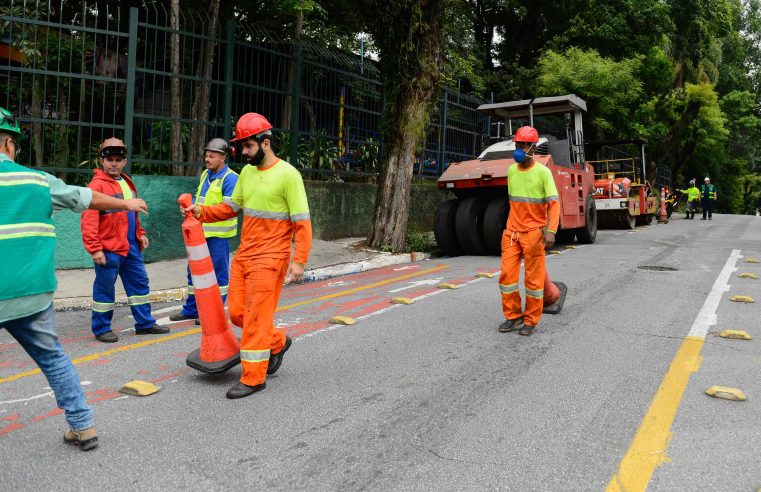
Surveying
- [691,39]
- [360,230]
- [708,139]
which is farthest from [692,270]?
[708,139]

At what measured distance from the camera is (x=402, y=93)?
1218cm

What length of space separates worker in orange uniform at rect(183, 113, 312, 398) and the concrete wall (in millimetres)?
5296

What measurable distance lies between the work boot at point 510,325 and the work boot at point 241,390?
2620mm

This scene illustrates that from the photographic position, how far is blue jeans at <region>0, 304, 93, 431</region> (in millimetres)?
3248

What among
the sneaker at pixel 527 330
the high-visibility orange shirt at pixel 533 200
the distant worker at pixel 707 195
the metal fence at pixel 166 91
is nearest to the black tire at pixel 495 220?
the metal fence at pixel 166 91

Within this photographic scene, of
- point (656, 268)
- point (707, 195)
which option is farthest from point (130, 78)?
point (707, 195)

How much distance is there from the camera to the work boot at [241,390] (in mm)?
4246

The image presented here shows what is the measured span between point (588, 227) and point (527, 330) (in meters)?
8.85

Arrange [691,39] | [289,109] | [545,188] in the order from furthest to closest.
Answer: [691,39]
[289,109]
[545,188]

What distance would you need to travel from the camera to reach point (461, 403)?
4176 millimetres

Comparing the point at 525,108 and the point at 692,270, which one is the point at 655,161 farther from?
the point at 692,270

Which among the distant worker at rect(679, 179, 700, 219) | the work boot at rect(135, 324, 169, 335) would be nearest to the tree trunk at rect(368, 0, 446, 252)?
the work boot at rect(135, 324, 169, 335)

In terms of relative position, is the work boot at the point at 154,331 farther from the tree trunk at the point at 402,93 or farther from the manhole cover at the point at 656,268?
the manhole cover at the point at 656,268

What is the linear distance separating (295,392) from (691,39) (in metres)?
30.2
